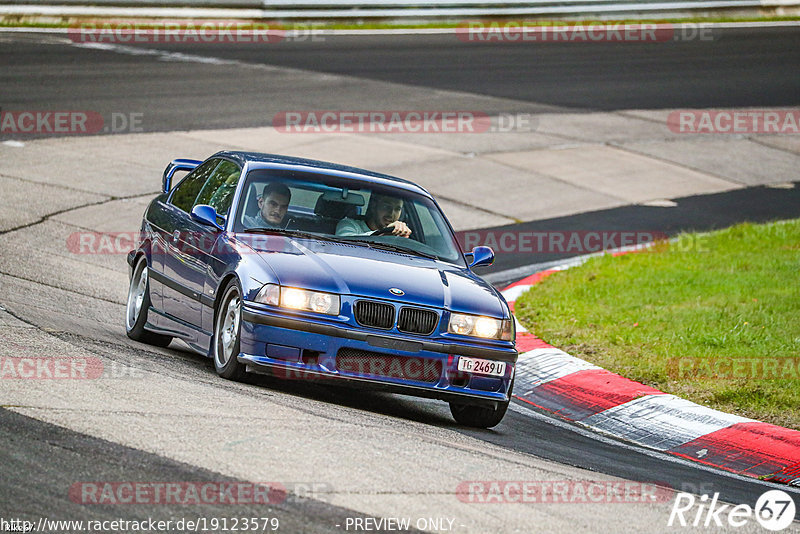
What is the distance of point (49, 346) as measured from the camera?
7723mm

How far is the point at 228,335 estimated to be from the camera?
787 centimetres

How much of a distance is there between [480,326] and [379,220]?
1.38 metres

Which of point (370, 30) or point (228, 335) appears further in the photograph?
point (370, 30)

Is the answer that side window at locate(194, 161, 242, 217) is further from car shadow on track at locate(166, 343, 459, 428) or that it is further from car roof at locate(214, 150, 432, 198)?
car shadow on track at locate(166, 343, 459, 428)

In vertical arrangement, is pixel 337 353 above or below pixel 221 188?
below

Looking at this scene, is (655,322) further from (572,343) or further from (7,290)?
(7,290)

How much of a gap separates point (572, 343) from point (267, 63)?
1671 cm

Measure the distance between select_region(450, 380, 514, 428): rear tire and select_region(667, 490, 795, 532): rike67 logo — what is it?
66.1 inches

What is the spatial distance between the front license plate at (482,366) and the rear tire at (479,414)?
0.59ft

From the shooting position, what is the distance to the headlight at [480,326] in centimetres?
769

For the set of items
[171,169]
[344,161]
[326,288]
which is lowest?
[344,161]

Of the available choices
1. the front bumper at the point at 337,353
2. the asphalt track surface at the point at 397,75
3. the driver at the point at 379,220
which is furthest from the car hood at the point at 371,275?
the asphalt track surface at the point at 397,75

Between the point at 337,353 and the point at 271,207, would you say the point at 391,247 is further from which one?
the point at 337,353

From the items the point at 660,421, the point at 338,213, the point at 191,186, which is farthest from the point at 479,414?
the point at 191,186
